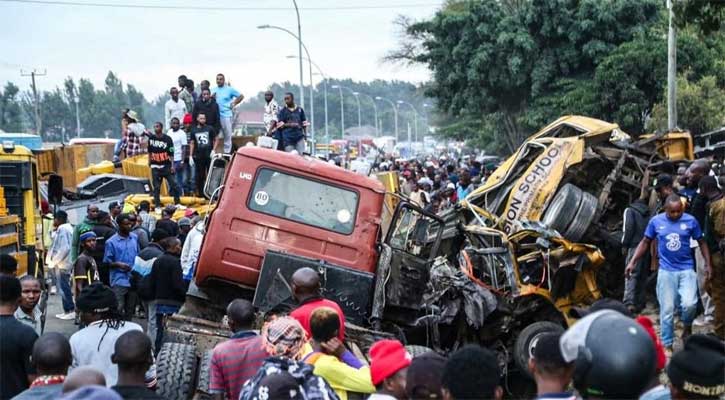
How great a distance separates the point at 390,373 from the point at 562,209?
925cm

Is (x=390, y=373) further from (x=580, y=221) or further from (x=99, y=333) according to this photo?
(x=580, y=221)

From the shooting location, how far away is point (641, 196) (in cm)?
1478

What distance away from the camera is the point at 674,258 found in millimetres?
11547

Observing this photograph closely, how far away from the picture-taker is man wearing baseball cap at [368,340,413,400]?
546cm

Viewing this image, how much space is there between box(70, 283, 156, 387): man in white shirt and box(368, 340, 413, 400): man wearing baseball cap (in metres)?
2.06

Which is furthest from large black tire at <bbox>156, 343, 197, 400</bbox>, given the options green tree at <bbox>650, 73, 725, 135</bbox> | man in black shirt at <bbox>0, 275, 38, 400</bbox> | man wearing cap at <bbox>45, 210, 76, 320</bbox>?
green tree at <bbox>650, 73, 725, 135</bbox>

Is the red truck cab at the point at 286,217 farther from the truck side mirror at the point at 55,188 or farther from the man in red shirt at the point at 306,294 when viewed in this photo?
the truck side mirror at the point at 55,188

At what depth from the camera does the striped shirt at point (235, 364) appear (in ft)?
22.3

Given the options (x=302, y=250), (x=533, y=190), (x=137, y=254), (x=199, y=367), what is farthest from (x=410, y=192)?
(x=199, y=367)

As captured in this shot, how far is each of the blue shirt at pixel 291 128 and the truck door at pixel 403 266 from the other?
727 centimetres

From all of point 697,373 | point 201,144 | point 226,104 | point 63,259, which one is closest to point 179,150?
point 201,144

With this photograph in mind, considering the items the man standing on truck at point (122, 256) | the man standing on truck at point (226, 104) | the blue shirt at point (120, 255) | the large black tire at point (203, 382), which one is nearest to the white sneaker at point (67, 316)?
the man standing on truck at point (122, 256)

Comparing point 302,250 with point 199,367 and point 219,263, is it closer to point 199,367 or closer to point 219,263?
point 219,263

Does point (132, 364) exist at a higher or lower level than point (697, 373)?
lower
